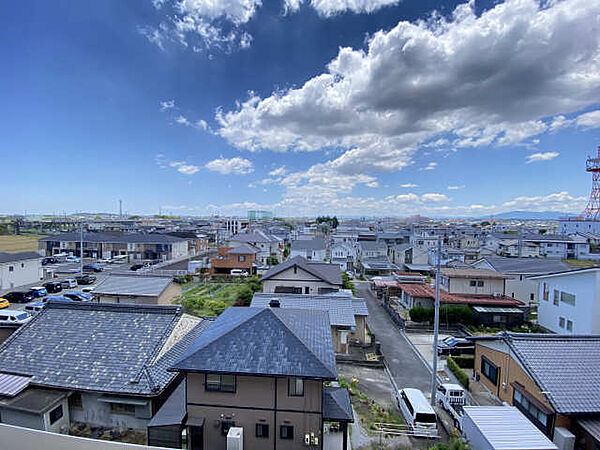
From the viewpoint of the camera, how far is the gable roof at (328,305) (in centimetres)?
1806

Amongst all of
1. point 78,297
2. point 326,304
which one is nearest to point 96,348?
point 326,304

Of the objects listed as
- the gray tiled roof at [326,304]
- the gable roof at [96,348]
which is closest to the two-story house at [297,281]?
the gray tiled roof at [326,304]

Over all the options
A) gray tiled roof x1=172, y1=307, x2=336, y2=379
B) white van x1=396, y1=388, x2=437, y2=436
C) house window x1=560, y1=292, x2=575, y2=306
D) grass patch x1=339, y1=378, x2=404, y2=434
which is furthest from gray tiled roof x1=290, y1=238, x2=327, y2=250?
gray tiled roof x1=172, y1=307, x2=336, y2=379

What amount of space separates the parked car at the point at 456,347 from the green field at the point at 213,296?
49.4ft

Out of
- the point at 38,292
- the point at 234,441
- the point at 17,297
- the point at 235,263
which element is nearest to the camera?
the point at 234,441

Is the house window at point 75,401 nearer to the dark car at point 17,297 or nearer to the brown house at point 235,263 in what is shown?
the dark car at point 17,297

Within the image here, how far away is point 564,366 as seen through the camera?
10.8 meters

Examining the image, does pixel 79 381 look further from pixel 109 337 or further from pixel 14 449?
pixel 14 449

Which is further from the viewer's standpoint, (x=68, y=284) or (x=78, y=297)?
(x=68, y=284)

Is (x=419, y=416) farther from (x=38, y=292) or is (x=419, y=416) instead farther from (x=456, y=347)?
(x=38, y=292)

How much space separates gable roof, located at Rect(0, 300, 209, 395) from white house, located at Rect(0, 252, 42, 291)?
25625mm

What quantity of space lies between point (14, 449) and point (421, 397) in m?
12.9

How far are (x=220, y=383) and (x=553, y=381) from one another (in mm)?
11548

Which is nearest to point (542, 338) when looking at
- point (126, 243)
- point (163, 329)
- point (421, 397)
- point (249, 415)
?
point (421, 397)
